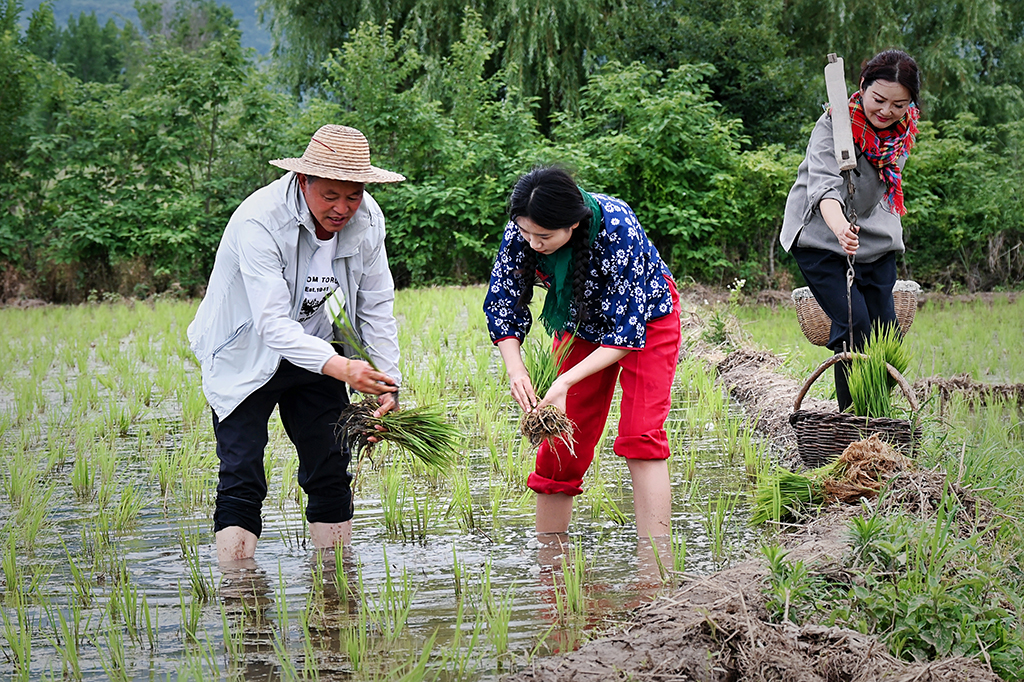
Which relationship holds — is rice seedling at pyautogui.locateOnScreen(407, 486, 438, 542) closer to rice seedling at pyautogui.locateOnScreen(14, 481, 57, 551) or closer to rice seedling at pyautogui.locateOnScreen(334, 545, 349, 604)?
rice seedling at pyautogui.locateOnScreen(334, 545, 349, 604)

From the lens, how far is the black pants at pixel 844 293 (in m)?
3.86

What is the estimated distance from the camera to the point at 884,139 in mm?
3834

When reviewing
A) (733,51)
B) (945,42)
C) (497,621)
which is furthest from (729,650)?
(945,42)

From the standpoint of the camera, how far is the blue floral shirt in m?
2.96

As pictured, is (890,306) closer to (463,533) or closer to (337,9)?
(463,533)

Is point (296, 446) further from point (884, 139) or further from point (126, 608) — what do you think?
point (884, 139)

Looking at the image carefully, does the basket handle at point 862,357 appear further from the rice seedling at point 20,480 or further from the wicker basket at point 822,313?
the rice seedling at point 20,480

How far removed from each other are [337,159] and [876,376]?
82.3 inches

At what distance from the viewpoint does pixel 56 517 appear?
3822 mm

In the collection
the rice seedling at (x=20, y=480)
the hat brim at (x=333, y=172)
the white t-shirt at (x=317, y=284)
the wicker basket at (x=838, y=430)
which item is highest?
the hat brim at (x=333, y=172)

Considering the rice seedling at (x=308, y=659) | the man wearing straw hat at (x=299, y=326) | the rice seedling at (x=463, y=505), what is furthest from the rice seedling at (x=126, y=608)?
the rice seedling at (x=463, y=505)

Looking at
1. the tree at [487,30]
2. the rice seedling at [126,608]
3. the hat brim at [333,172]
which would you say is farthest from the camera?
the tree at [487,30]

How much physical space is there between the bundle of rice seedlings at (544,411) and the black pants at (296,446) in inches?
26.6

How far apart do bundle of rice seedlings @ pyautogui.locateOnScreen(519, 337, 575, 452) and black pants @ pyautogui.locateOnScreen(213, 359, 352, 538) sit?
677 mm
